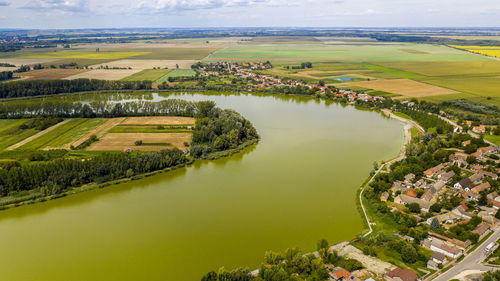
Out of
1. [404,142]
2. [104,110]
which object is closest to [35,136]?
[104,110]


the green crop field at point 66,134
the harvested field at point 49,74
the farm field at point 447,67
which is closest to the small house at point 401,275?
the green crop field at point 66,134

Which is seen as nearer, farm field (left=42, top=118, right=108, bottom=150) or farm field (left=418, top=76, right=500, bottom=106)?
farm field (left=42, top=118, right=108, bottom=150)

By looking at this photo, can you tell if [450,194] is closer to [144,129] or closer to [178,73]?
[144,129]

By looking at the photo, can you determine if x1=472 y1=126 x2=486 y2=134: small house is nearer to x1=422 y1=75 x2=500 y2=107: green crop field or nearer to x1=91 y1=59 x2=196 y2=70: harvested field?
x1=422 y1=75 x2=500 y2=107: green crop field

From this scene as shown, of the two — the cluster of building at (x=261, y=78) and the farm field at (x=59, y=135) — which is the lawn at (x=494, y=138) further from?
the farm field at (x=59, y=135)

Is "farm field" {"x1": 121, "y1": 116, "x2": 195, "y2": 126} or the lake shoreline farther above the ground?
"farm field" {"x1": 121, "y1": 116, "x2": 195, "y2": 126}

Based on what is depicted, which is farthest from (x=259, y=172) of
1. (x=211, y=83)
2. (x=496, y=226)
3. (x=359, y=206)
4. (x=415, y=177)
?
(x=211, y=83)

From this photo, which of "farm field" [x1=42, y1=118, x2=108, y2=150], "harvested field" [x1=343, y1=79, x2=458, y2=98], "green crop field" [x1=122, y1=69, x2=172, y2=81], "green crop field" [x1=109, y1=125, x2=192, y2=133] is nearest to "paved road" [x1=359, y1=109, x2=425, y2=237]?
"harvested field" [x1=343, y1=79, x2=458, y2=98]
